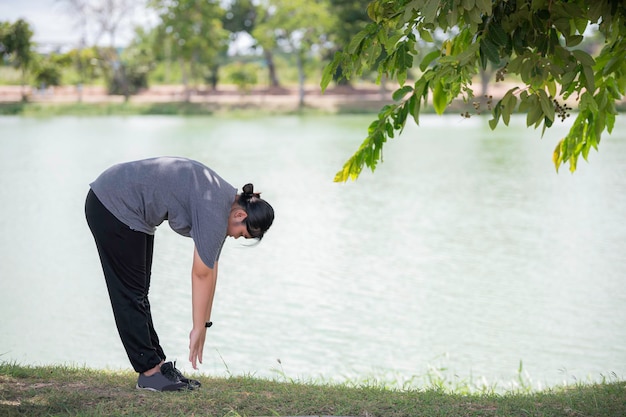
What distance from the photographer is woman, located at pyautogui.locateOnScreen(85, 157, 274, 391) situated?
333cm

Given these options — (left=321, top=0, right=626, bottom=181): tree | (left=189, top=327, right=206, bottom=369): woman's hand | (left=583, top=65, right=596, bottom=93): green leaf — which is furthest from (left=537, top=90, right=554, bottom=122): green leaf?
A: (left=189, top=327, right=206, bottom=369): woman's hand

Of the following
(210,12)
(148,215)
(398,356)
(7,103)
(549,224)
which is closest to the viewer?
(148,215)

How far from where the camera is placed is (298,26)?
142 ft

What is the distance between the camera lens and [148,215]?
3.47 m

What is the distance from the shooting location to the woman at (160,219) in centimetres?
333

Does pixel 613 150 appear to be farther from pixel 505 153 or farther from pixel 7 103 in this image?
pixel 7 103

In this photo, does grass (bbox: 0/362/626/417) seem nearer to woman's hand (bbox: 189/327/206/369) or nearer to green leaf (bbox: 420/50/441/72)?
woman's hand (bbox: 189/327/206/369)

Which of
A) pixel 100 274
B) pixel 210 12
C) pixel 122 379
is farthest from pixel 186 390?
pixel 210 12

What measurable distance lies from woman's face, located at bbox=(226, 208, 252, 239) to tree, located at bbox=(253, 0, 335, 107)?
38.3 metres

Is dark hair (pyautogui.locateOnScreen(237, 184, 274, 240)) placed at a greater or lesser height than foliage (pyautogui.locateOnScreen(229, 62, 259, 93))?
greater

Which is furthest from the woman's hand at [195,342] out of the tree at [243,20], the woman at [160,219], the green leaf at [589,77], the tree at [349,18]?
the tree at [243,20]

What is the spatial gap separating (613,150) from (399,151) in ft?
17.3

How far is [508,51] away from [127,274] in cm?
185

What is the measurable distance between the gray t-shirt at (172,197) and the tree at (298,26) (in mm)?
38183
